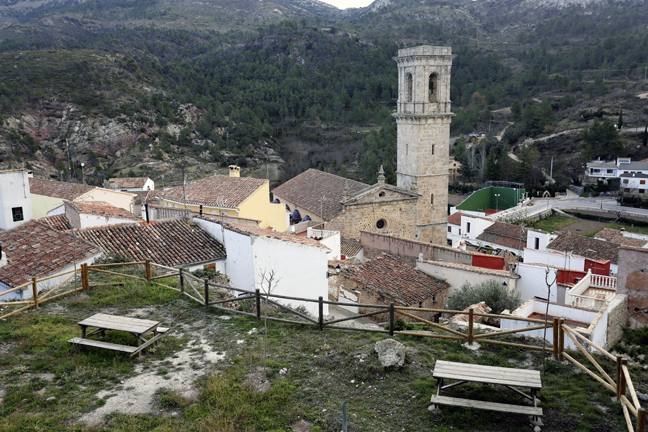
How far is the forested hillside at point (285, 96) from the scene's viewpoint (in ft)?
179

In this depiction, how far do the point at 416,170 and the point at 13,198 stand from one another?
17658mm

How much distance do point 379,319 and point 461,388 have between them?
7873 millimetres

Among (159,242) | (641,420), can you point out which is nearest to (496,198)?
(159,242)

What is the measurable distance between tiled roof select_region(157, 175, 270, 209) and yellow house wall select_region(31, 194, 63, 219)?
13.8ft

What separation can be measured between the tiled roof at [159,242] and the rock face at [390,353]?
6283 millimetres

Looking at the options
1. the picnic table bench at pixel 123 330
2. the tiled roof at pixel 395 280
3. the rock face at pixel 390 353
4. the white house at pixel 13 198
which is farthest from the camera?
the white house at pixel 13 198

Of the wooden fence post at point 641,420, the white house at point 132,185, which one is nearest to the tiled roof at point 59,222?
the wooden fence post at point 641,420

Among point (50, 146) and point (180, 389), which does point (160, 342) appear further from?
point (50, 146)

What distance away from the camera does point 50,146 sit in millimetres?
53094

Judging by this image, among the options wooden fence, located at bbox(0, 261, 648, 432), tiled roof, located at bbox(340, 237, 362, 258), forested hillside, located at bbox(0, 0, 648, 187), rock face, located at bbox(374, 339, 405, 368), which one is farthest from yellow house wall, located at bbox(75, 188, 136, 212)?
forested hillside, located at bbox(0, 0, 648, 187)

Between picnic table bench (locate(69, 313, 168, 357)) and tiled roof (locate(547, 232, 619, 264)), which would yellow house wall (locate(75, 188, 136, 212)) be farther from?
tiled roof (locate(547, 232, 619, 264))

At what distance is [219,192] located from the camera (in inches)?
868

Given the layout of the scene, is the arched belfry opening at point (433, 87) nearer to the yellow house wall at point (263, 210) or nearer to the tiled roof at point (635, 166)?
the yellow house wall at point (263, 210)

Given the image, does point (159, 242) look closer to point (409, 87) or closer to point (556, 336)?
point (556, 336)
